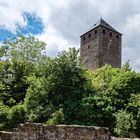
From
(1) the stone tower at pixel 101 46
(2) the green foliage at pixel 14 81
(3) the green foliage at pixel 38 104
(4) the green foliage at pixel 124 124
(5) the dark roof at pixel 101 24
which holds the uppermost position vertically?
(5) the dark roof at pixel 101 24

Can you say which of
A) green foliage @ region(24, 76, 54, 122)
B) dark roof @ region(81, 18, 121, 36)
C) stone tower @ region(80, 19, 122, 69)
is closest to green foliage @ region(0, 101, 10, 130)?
green foliage @ region(24, 76, 54, 122)

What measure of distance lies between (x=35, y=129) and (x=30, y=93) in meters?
13.2

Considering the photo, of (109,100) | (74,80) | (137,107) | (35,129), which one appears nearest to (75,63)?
(74,80)

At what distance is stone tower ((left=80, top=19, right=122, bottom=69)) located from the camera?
61.3 m

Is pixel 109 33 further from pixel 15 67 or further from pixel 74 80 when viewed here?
pixel 74 80

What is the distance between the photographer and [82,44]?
217 feet

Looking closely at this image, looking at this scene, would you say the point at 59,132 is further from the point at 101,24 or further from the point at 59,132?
the point at 101,24

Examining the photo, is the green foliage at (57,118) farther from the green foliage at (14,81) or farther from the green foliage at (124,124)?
the green foliage at (14,81)

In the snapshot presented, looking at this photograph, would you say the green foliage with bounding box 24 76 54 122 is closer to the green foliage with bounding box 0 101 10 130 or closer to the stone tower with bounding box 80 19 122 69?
the green foliage with bounding box 0 101 10 130

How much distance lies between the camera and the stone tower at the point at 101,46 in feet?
201

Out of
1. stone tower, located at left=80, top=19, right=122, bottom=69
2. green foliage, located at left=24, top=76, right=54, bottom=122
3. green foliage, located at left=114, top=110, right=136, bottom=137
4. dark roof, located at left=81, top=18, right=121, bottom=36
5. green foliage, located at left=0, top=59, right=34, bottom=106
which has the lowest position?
green foliage, located at left=114, top=110, right=136, bottom=137

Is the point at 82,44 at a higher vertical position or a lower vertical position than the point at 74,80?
higher

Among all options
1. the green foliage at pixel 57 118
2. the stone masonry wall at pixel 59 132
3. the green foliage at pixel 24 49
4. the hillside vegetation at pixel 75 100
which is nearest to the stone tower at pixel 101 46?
the green foliage at pixel 24 49

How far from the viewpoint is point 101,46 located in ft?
204
